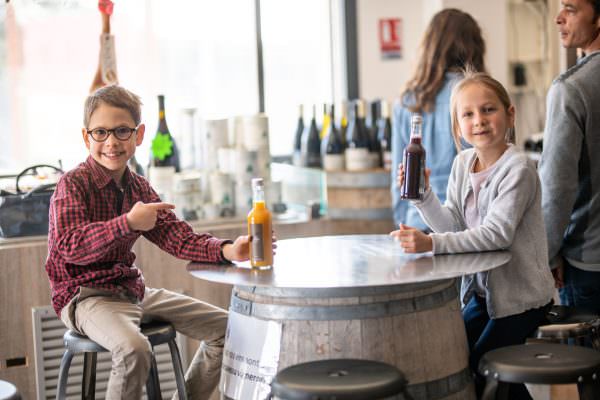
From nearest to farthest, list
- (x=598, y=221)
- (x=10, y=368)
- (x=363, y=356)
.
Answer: (x=363, y=356), (x=598, y=221), (x=10, y=368)

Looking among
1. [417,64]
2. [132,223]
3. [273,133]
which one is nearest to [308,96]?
[273,133]

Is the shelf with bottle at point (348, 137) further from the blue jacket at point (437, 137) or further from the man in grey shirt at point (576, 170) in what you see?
the man in grey shirt at point (576, 170)

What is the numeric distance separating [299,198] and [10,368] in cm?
135

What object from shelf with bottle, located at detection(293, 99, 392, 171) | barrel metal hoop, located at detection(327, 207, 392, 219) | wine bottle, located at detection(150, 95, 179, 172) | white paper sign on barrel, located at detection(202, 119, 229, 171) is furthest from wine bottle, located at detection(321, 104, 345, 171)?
wine bottle, located at detection(150, 95, 179, 172)

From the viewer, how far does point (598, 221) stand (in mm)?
2633

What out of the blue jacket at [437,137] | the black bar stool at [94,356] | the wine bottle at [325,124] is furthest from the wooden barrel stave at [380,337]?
the wine bottle at [325,124]

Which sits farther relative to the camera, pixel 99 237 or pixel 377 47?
pixel 377 47

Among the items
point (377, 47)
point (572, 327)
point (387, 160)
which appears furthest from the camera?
point (377, 47)

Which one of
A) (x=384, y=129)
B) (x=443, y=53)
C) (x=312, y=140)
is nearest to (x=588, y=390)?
(x=443, y=53)

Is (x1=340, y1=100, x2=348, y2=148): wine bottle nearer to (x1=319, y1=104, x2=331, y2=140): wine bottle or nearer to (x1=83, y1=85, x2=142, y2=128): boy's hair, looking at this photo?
(x1=319, y1=104, x2=331, y2=140): wine bottle

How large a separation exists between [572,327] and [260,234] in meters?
0.88

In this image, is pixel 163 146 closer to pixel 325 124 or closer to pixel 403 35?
pixel 325 124

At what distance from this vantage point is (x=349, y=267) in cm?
216

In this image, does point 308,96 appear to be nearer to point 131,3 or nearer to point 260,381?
point 131,3
